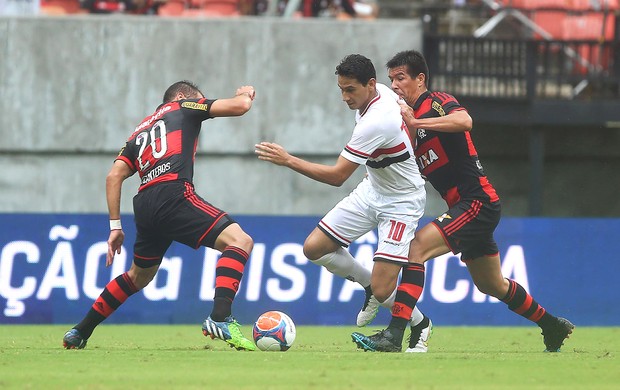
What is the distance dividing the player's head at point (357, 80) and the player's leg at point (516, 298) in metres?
1.62

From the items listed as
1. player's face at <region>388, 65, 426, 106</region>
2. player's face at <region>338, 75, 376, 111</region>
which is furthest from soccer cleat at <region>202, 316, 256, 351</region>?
player's face at <region>388, 65, 426, 106</region>

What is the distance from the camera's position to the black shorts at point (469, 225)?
9289mm

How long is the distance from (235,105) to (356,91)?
91 cm

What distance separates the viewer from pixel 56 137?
61.7 feet

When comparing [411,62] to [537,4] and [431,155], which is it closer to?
[431,155]

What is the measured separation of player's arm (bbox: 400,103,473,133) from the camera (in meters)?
8.84

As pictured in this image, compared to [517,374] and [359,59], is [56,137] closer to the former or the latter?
[359,59]

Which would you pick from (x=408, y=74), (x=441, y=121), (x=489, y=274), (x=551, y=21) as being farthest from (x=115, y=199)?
(x=551, y=21)

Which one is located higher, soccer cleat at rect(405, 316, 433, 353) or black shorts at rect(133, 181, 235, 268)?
black shorts at rect(133, 181, 235, 268)

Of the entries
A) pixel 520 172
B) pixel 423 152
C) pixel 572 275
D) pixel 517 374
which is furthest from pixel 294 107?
pixel 517 374

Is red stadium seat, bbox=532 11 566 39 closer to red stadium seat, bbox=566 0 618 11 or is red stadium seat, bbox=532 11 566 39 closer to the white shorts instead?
red stadium seat, bbox=566 0 618 11

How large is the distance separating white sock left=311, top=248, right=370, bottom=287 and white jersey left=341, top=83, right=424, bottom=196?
65 centimetres

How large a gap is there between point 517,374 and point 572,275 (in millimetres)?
7660

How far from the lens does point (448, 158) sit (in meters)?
9.42
